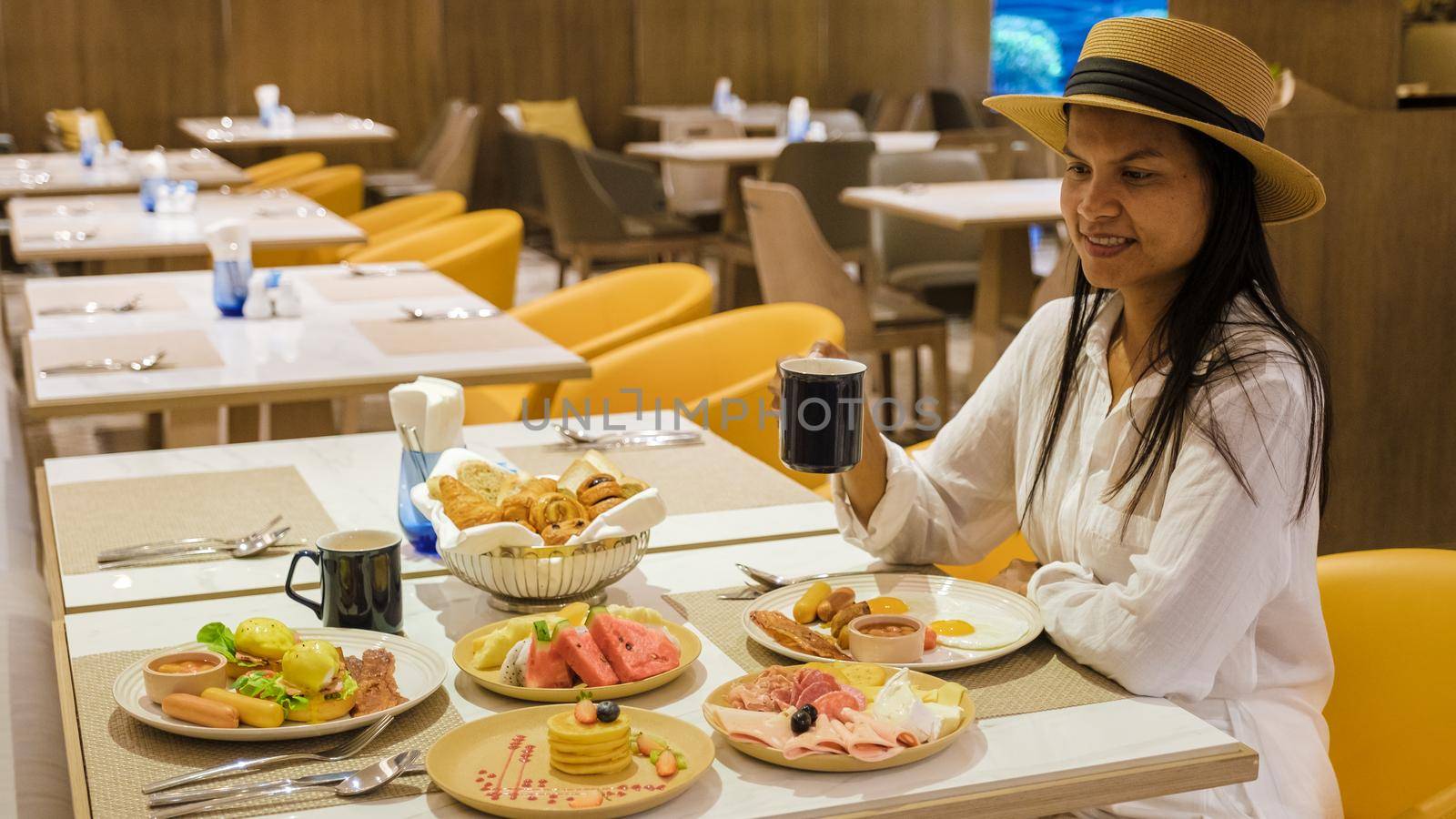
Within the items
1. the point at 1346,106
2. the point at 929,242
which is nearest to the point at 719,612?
the point at 1346,106

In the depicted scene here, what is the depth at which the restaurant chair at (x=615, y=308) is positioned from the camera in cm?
374

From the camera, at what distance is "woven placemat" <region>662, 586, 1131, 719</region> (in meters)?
1.45

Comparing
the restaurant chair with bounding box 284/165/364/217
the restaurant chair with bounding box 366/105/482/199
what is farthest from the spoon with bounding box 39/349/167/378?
the restaurant chair with bounding box 366/105/482/199

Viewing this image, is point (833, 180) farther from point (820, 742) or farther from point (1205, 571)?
point (820, 742)

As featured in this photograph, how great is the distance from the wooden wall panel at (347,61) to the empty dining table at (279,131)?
51 cm

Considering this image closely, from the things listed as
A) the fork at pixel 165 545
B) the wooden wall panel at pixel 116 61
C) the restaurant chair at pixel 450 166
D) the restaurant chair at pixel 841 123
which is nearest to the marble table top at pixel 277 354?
the fork at pixel 165 545

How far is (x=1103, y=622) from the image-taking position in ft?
4.99

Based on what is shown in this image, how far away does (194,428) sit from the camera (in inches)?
136

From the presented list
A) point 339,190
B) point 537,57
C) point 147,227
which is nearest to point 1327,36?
point 147,227

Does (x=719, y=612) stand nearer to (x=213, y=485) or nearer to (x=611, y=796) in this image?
(x=611, y=796)

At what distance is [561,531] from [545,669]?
0.24 m

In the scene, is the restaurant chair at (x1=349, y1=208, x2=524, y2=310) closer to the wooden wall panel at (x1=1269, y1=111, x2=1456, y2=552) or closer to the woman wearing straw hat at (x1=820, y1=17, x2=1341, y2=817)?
the wooden wall panel at (x1=1269, y1=111, x2=1456, y2=552)

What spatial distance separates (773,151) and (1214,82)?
641 centimetres

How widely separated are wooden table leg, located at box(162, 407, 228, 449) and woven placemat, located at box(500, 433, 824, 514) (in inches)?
51.4
